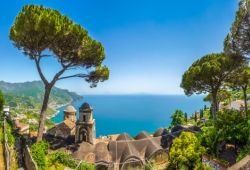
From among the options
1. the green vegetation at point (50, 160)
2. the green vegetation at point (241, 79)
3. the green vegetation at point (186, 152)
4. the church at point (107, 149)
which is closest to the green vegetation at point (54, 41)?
the green vegetation at point (50, 160)

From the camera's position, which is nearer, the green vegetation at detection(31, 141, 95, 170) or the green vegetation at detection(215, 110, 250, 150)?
the green vegetation at detection(215, 110, 250, 150)

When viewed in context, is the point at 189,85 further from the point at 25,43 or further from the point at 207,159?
the point at 25,43

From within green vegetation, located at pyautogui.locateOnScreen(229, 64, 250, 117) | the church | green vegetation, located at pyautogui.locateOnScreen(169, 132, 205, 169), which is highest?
green vegetation, located at pyautogui.locateOnScreen(229, 64, 250, 117)

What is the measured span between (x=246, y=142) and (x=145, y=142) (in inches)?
564

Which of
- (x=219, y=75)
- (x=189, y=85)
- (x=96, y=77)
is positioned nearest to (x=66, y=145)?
(x=96, y=77)

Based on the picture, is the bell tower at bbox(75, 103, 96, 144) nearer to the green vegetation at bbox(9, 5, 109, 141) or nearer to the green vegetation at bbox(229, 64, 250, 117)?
the green vegetation at bbox(9, 5, 109, 141)

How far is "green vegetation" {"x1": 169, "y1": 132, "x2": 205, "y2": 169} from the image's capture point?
15.5 meters

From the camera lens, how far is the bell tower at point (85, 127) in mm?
26500

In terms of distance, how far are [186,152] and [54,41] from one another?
13.8 metres

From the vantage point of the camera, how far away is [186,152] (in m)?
15.7

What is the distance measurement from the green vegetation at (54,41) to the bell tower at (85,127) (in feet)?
17.4

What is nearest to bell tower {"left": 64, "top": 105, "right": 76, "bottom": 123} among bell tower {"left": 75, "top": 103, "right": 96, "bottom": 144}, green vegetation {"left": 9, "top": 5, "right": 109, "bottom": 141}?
bell tower {"left": 75, "top": 103, "right": 96, "bottom": 144}

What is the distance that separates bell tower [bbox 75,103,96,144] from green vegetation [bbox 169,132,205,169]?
1237 centimetres

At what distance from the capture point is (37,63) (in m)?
20.2
